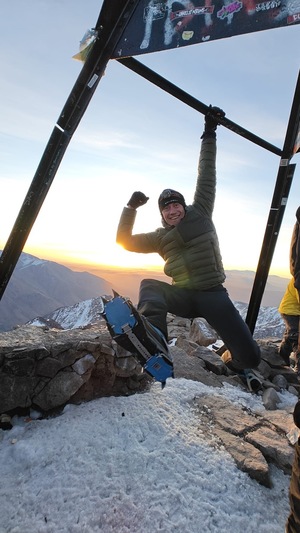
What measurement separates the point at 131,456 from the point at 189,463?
1.67 feet

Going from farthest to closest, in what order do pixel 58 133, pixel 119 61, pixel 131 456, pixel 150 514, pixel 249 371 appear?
pixel 249 371
pixel 119 61
pixel 58 133
pixel 131 456
pixel 150 514

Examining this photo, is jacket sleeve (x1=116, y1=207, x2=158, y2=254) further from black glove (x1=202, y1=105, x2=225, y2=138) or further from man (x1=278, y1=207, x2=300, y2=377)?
man (x1=278, y1=207, x2=300, y2=377)

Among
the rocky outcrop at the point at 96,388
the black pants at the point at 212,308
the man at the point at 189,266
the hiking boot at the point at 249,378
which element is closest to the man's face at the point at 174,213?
the man at the point at 189,266

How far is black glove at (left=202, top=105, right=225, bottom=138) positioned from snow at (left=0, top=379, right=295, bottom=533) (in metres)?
3.63

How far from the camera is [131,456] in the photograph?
259 cm

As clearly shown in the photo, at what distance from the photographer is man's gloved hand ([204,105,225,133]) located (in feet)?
13.5

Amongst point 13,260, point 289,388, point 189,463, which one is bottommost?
point 289,388

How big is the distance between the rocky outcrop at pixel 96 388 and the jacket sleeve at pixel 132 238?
129cm

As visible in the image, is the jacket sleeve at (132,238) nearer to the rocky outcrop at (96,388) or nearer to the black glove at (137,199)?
the black glove at (137,199)

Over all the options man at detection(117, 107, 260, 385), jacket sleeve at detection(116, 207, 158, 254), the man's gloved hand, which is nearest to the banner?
the man's gloved hand

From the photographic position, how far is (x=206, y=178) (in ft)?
13.5

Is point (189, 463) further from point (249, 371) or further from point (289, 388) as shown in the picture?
point (289, 388)

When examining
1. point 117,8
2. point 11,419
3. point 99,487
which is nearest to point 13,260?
point 11,419

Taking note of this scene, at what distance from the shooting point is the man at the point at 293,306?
4.66 metres
